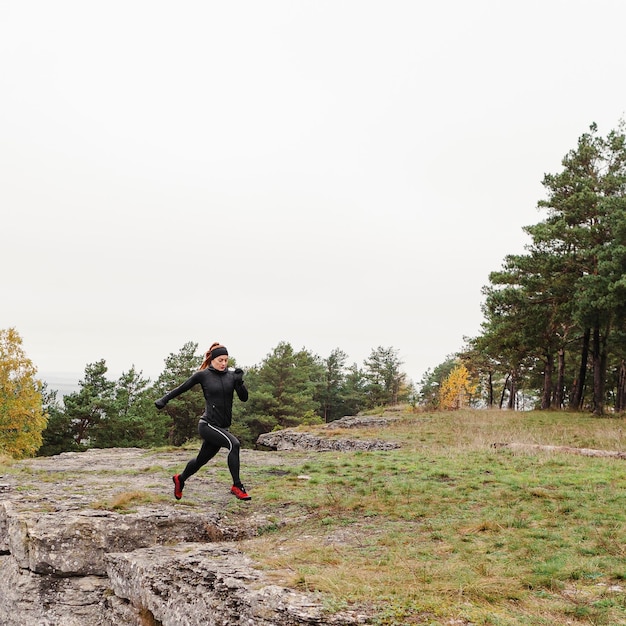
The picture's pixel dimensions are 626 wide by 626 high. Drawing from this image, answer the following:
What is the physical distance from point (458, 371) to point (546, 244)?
21303mm

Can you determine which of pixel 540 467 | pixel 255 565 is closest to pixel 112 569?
pixel 255 565

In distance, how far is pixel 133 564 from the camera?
18.6ft

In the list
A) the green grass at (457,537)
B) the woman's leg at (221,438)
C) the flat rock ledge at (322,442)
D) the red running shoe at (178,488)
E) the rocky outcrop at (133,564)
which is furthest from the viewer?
the flat rock ledge at (322,442)

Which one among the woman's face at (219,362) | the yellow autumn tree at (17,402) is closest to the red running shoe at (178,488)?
the woman's face at (219,362)

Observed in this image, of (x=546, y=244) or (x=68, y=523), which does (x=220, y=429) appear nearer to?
(x=68, y=523)

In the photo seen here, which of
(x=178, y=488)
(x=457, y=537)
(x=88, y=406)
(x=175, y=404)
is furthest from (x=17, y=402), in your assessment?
(x=457, y=537)

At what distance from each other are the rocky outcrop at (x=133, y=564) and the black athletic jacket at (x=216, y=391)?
1.45m

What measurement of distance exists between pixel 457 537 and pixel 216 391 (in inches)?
166

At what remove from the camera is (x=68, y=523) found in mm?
6242

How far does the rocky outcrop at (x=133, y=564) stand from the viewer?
4.44 meters

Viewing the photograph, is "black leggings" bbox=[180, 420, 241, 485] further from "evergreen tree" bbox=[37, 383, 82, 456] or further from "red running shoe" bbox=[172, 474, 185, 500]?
"evergreen tree" bbox=[37, 383, 82, 456]

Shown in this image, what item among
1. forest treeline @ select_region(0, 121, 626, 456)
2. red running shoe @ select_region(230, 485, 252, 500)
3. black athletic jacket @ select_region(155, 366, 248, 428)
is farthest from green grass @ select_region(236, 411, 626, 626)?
forest treeline @ select_region(0, 121, 626, 456)

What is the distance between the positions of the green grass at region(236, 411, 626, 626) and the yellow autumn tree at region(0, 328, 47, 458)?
26.9 meters

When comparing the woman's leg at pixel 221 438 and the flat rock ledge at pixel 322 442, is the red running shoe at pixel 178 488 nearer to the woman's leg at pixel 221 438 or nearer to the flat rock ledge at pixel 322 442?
the woman's leg at pixel 221 438
